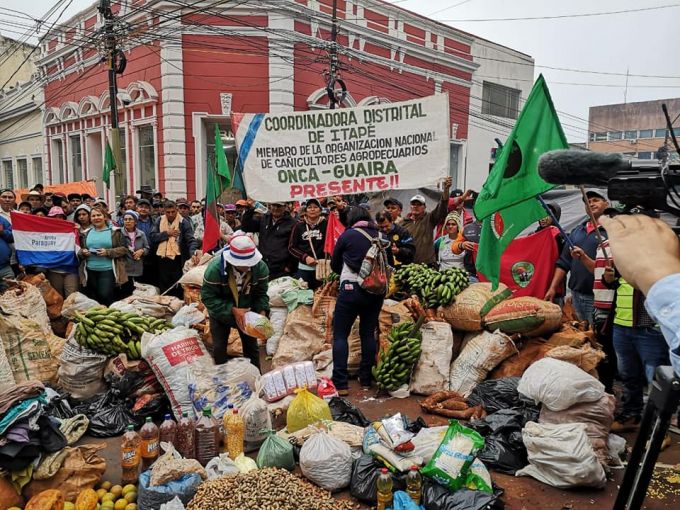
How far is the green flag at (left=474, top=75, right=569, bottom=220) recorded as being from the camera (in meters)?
3.96

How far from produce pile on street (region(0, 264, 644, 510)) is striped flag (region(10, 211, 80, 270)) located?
3.50 ft

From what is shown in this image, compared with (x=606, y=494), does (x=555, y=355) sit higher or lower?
higher

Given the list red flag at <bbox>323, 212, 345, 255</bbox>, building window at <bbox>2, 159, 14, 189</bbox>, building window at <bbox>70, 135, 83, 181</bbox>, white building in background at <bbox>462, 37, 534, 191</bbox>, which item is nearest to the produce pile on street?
red flag at <bbox>323, 212, 345, 255</bbox>

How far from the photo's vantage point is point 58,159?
73.7ft

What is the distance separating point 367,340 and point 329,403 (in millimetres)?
1022

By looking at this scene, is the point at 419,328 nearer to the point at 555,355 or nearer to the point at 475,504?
the point at 555,355

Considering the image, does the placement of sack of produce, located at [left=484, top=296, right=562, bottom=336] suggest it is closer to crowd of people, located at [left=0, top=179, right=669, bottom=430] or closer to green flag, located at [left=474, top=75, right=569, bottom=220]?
crowd of people, located at [left=0, top=179, right=669, bottom=430]

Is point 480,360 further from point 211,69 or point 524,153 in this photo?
point 211,69

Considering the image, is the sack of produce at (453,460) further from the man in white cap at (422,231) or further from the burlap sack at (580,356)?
the man in white cap at (422,231)

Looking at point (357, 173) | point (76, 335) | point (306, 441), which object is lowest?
point (306, 441)

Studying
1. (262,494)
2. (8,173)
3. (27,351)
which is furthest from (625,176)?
(8,173)

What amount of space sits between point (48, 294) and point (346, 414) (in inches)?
177

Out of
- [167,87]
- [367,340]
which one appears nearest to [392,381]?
[367,340]

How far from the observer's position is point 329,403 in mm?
4363
